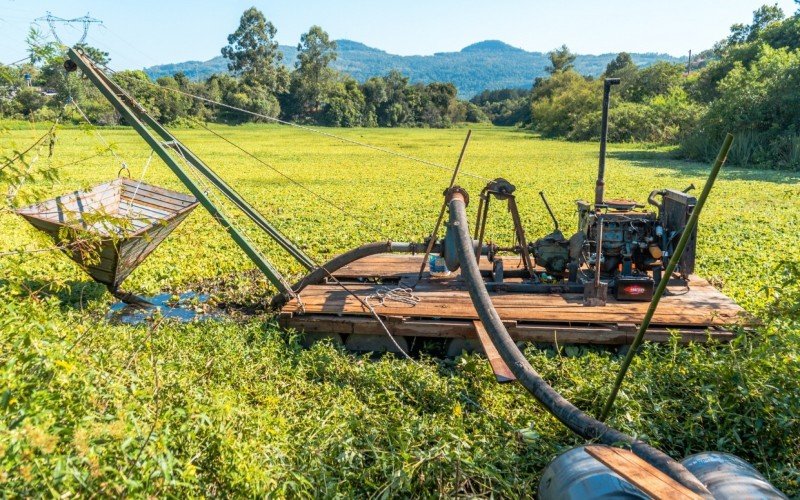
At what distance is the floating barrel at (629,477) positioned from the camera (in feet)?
8.78

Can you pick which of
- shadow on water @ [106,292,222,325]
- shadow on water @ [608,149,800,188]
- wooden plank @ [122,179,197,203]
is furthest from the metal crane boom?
shadow on water @ [608,149,800,188]

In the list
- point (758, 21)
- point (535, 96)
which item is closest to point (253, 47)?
point (535, 96)

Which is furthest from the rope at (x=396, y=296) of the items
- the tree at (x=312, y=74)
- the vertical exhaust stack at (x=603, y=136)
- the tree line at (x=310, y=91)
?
the tree at (x=312, y=74)

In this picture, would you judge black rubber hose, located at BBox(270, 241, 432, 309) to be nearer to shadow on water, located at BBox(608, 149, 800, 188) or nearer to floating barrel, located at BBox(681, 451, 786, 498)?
floating barrel, located at BBox(681, 451, 786, 498)

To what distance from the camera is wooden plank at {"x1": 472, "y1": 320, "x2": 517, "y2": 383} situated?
15.7 ft

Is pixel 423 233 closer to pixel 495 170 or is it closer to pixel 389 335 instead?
pixel 389 335

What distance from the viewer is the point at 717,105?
26859 millimetres

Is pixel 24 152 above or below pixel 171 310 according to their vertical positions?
above

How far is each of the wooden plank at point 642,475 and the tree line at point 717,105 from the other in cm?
2484

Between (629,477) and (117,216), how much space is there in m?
6.10

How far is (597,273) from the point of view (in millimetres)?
6164

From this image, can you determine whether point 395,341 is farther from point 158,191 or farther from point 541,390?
point 158,191

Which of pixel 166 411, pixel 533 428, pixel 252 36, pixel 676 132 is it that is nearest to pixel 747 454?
pixel 533 428

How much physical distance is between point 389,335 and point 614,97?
50.9 m
